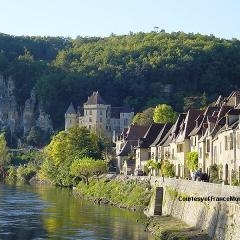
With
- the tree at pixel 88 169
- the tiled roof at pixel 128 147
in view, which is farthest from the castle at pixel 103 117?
the tree at pixel 88 169

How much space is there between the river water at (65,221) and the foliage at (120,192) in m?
1.64

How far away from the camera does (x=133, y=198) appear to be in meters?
61.6

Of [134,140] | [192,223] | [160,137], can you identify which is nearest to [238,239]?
[192,223]

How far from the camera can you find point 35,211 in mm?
59656

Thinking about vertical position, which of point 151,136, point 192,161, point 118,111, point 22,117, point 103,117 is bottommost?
point 192,161

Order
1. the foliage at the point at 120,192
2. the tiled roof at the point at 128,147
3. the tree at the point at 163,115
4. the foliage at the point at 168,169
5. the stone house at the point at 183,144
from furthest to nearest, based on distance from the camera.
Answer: the tree at the point at 163,115 < the tiled roof at the point at 128,147 < the foliage at the point at 168,169 < the stone house at the point at 183,144 < the foliage at the point at 120,192

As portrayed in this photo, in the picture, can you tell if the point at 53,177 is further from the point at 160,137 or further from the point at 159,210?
the point at 159,210

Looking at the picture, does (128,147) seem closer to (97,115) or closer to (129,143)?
(129,143)

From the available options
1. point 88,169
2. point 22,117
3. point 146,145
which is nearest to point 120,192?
point 146,145

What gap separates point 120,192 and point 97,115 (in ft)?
291

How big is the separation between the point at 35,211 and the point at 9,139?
403 ft

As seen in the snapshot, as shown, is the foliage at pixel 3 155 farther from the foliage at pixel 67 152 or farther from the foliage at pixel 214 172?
the foliage at pixel 214 172

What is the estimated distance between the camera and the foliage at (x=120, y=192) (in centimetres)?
5928

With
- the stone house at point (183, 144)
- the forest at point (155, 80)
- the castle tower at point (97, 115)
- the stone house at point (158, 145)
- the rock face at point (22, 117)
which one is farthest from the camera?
the rock face at point (22, 117)
